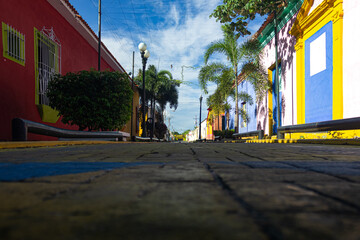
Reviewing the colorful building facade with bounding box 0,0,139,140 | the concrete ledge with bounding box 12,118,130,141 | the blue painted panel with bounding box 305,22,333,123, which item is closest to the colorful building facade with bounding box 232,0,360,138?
the blue painted panel with bounding box 305,22,333,123

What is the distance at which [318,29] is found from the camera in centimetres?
1009

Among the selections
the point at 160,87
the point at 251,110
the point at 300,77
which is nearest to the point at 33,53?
the point at 300,77

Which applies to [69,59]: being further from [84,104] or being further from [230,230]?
[230,230]

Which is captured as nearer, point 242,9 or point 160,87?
point 242,9

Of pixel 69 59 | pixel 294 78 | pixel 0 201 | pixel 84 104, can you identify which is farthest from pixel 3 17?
pixel 294 78

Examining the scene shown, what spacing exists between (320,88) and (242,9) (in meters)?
4.83

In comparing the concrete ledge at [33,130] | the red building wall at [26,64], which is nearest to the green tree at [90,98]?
the red building wall at [26,64]

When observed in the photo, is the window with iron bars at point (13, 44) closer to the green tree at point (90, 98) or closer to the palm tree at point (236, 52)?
the green tree at point (90, 98)

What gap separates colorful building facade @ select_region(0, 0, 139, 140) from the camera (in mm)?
6992

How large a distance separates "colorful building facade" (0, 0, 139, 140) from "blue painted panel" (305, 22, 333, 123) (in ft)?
33.1

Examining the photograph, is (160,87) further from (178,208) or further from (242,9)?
(178,208)

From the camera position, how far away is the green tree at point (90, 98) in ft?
27.9

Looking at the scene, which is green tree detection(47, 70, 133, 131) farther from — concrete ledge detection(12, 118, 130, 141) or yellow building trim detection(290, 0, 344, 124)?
yellow building trim detection(290, 0, 344, 124)

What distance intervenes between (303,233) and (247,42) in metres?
15.1
